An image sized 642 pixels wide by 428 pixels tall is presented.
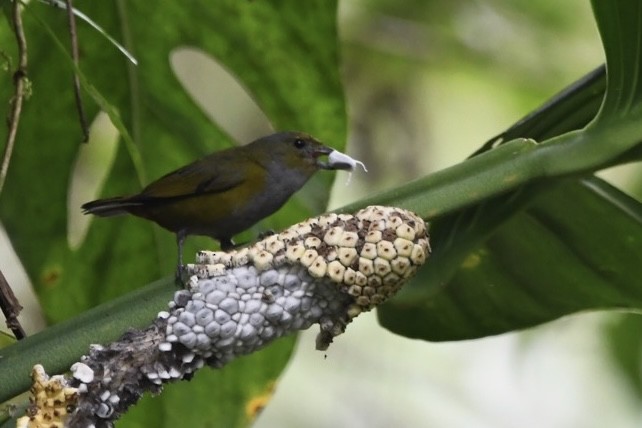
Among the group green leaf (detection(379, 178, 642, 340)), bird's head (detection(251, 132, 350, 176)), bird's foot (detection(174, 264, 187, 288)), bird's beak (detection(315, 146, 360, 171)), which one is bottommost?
green leaf (detection(379, 178, 642, 340))

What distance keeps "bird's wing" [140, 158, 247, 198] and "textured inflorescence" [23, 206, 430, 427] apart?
0.44 m

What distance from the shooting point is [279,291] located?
803 millimetres

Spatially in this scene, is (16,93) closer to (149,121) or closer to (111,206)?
(111,206)

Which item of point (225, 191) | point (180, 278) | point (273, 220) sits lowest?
point (273, 220)

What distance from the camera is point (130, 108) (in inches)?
55.6

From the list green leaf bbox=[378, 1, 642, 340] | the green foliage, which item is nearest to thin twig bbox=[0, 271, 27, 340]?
the green foliage

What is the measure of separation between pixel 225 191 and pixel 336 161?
143 millimetres

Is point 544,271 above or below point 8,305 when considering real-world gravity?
below

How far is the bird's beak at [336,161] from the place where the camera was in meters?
1.21

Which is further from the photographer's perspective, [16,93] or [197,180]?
[197,180]

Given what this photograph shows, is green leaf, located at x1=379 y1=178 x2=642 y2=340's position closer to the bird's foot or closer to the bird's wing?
the bird's wing

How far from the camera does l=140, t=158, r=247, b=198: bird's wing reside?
1253 mm

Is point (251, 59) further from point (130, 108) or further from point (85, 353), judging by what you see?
point (85, 353)

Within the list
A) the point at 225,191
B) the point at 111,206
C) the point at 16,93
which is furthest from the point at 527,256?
the point at 16,93
